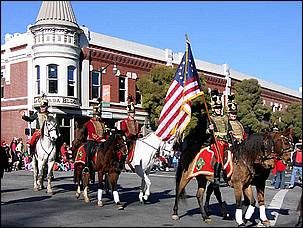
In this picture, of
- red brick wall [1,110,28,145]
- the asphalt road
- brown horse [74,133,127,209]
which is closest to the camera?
the asphalt road

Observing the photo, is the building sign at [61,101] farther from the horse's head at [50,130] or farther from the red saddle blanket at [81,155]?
the red saddle blanket at [81,155]

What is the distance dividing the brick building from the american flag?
18.7m

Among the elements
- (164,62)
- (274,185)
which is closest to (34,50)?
(164,62)

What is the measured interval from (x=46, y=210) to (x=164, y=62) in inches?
1247

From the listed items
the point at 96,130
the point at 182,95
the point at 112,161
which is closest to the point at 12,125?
the point at 96,130

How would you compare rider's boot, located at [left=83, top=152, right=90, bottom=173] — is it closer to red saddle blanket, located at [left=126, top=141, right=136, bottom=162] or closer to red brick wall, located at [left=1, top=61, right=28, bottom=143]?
red saddle blanket, located at [left=126, top=141, right=136, bottom=162]

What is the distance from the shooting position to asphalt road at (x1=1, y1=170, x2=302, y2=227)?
978cm

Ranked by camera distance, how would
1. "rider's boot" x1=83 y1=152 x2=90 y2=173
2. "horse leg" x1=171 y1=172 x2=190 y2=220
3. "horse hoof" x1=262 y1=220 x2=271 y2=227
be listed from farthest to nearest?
"rider's boot" x1=83 y1=152 x2=90 y2=173 < "horse leg" x1=171 y1=172 x2=190 y2=220 < "horse hoof" x1=262 y1=220 x2=271 y2=227

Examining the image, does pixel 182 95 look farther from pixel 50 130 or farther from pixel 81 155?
pixel 50 130

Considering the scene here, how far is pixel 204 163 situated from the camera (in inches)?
412

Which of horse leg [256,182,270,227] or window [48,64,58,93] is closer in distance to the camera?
horse leg [256,182,270,227]

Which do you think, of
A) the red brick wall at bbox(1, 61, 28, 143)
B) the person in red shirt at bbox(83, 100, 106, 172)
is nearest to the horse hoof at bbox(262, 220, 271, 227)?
the person in red shirt at bbox(83, 100, 106, 172)

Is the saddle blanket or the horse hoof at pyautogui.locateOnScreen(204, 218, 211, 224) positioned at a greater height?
the saddle blanket

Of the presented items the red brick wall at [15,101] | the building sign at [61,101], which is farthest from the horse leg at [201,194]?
the red brick wall at [15,101]
